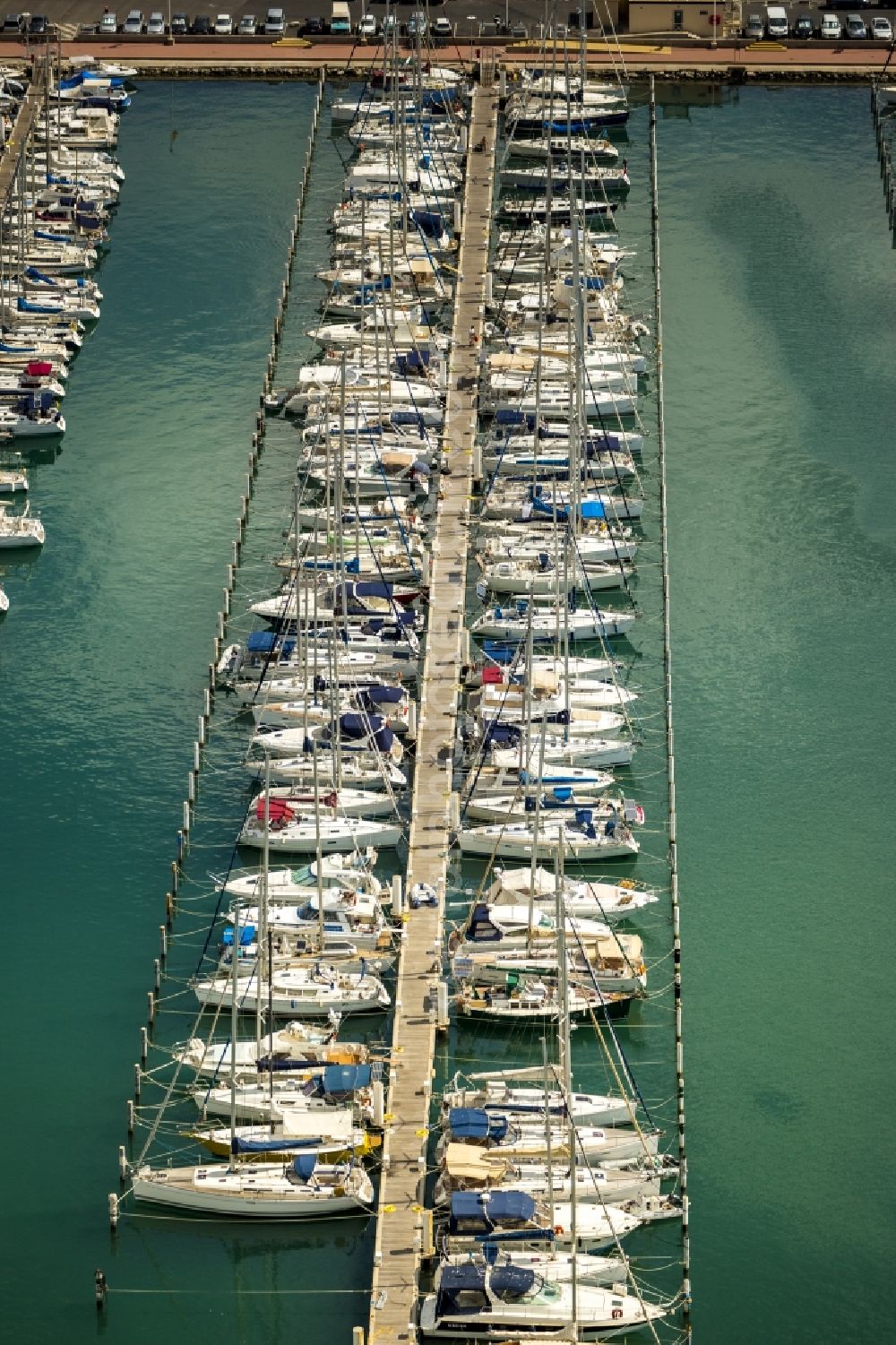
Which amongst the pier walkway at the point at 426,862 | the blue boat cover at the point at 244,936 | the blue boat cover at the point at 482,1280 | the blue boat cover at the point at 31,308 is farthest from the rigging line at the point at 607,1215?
the blue boat cover at the point at 31,308

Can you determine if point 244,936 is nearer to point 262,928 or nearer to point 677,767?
point 262,928

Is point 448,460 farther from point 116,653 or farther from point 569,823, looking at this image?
point 569,823

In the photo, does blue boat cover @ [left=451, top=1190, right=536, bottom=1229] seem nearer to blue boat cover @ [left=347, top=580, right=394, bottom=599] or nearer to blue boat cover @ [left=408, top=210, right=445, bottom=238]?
blue boat cover @ [left=347, top=580, right=394, bottom=599]

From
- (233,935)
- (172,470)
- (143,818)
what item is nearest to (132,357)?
(172,470)

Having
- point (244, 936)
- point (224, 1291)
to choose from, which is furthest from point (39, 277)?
point (224, 1291)

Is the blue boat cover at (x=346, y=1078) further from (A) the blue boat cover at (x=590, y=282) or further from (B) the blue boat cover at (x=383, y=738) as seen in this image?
(A) the blue boat cover at (x=590, y=282)

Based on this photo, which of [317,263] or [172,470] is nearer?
[172,470]

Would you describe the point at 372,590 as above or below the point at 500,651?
above
